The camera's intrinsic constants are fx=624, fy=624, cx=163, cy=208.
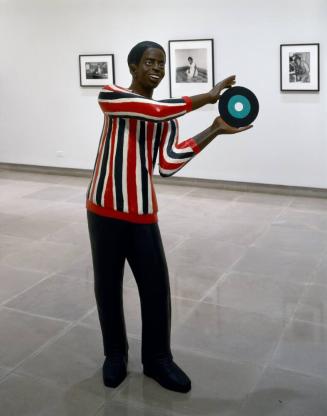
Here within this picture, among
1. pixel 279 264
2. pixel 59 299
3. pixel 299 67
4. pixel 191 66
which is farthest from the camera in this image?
pixel 191 66

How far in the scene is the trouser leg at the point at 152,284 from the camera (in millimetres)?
3889

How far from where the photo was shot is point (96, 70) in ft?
35.3

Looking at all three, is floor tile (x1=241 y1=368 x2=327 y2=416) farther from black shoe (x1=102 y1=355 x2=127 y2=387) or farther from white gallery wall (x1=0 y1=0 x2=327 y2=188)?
white gallery wall (x1=0 y1=0 x2=327 y2=188)

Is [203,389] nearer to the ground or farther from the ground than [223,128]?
nearer to the ground

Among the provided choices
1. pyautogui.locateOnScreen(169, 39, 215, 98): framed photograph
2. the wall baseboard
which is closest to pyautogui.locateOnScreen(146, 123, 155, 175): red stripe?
the wall baseboard

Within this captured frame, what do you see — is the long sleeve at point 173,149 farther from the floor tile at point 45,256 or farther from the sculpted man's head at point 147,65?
the floor tile at point 45,256

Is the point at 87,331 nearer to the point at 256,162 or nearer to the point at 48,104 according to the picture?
the point at 256,162

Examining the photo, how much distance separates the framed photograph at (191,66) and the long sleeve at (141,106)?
628 centimetres

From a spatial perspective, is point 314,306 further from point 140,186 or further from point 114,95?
point 114,95

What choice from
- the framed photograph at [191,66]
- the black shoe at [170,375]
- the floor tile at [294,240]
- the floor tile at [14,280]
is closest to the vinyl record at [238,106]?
the black shoe at [170,375]

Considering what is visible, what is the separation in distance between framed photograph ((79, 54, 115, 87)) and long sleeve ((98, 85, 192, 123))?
7128 millimetres

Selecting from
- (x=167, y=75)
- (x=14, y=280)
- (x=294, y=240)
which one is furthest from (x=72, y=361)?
(x=167, y=75)

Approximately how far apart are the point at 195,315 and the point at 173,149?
194 centimetres

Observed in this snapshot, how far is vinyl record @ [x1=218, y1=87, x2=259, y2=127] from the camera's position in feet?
11.8
